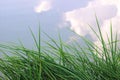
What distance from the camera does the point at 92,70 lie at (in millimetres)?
1053

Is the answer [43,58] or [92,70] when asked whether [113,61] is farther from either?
[43,58]

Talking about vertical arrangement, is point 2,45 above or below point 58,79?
above

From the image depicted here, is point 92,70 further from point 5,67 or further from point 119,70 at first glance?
point 5,67

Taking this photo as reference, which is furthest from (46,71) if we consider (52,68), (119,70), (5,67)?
(119,70)

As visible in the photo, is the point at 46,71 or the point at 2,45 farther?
the point at 2,45

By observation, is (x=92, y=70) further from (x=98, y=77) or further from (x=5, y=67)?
(x=5, y=67)

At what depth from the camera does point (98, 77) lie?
103cm

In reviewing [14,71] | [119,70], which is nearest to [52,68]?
[14,71]

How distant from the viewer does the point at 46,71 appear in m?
0.98

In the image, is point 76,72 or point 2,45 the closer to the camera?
point 76,72

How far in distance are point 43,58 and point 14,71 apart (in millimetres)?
119

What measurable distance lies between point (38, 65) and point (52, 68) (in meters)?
0.05

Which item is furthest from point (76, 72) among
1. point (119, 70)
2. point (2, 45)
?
point (2, 45)

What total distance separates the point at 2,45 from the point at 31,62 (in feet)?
0.47
